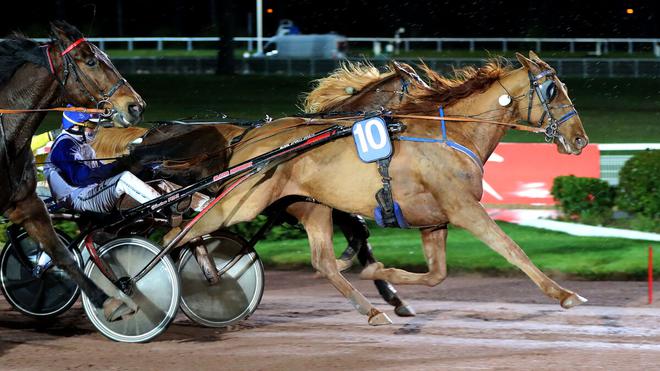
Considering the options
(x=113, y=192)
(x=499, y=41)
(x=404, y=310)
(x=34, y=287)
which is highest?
(x=113, y=192)

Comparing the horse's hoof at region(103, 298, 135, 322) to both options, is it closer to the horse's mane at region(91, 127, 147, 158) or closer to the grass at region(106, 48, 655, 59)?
the horse's mane at region(91, 127, 147, 158)

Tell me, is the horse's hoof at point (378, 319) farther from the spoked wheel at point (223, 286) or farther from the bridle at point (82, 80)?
the bridle at point (82, 80)

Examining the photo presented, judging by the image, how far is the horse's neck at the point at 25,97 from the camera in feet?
18.7

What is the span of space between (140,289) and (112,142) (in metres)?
1.35

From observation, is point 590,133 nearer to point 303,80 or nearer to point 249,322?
point 303,80

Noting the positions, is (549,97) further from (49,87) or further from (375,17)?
(375,17)

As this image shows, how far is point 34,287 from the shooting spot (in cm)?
671

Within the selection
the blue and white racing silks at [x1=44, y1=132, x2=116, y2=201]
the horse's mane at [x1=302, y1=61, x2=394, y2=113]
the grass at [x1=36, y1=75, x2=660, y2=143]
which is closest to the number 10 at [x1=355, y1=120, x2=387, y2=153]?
the blue and white racing silks at [x1=44, y1=132, x2=116, y2=201]

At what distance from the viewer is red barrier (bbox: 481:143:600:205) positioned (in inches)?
436

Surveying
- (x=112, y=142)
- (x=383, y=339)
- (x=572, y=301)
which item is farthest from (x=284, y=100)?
(x=572, y=301)

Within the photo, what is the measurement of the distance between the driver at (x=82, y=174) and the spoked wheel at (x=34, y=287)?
44 centimetres

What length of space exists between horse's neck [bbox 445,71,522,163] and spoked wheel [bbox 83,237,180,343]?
5.93 feet

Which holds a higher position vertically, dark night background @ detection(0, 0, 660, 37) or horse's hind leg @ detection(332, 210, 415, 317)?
horse's hind leg @ detection(332, 210, 415, 317)

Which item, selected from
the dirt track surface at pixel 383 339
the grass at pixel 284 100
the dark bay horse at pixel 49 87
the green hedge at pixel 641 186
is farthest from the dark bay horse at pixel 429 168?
the grass at pixel 284 100
